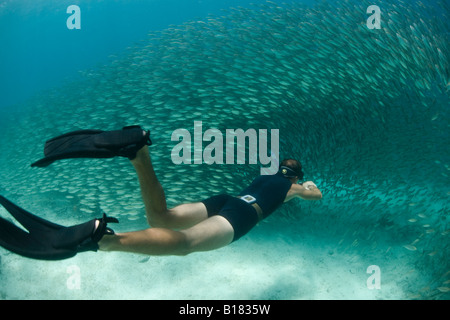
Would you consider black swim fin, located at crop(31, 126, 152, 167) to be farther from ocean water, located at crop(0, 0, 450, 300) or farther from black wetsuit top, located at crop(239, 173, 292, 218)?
ocean water, located at crop(0, 0, 450, 300)

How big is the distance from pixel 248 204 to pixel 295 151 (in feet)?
12.8

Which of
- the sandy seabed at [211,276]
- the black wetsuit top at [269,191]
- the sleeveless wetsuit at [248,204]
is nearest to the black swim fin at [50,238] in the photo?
the sleeveless wetsuit at [248,204]

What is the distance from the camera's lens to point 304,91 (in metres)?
7.12

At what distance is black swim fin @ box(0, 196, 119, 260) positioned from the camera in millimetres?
2158

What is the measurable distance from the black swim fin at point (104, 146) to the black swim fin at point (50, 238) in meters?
0.53

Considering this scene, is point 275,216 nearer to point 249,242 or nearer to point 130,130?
point 249,242

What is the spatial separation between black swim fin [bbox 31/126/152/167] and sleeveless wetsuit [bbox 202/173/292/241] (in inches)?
49.2

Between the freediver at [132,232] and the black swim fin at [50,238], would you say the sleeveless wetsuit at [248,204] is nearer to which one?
the freediver at [132,232]

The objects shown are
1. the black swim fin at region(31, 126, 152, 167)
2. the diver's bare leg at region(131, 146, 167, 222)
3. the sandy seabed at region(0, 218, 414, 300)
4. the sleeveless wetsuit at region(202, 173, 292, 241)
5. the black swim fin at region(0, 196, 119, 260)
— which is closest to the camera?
the black swim fin at region(0, 196, 119, 260)

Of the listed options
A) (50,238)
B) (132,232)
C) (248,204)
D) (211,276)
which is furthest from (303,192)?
(50,238)

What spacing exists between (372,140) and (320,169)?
151 cm

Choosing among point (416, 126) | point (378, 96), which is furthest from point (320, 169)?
point (416, 126)

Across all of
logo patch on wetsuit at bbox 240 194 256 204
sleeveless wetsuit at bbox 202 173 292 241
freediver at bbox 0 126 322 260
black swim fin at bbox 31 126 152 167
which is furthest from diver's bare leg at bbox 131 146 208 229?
logo patch on wetsuit at bbox 240 194 256 204

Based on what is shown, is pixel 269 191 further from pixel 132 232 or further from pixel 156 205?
pixel 132 232
